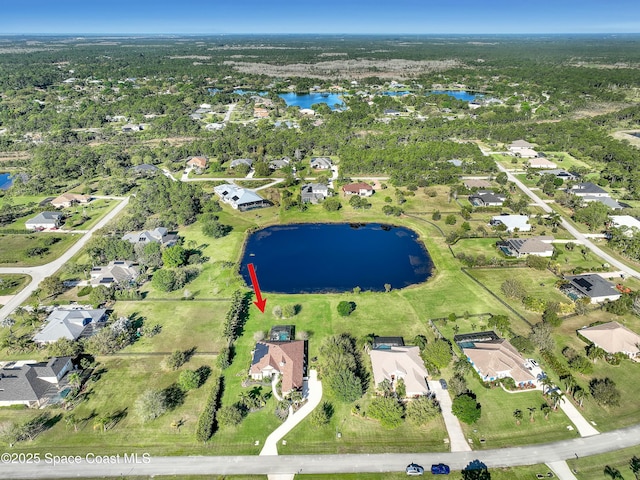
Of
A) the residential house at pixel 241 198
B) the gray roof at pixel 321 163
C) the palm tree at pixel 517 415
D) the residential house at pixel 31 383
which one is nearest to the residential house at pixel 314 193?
the residential house at pixel 241 198

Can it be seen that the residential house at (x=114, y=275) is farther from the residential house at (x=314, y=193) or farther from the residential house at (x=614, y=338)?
the residential house at (x=614, y=338)

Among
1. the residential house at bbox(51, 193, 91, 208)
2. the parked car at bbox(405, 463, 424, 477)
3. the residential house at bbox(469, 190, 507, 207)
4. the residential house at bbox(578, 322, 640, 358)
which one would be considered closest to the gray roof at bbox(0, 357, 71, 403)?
the parked car at bbox(405, 463, 424, 477)

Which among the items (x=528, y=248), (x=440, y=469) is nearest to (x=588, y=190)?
(x=528, y=248)

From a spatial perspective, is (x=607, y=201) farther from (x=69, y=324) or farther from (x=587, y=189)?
(x=69, y=324)

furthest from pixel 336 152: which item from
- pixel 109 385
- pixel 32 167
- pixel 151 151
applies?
pixel 109 385

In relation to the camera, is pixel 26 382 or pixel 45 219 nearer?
pixel 26 382

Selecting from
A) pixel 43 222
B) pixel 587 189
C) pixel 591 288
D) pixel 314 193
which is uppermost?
pixel 587 189

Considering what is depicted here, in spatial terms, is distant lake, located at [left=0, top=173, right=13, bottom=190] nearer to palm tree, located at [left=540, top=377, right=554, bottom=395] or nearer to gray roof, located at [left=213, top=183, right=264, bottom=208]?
gray roof, located at [left=213, top=183, right=264, bottom=208]

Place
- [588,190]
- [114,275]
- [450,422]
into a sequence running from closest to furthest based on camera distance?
[450,422] → [114,275] → [588,190]

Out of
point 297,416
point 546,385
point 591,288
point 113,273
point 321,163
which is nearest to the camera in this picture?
point 297,416
